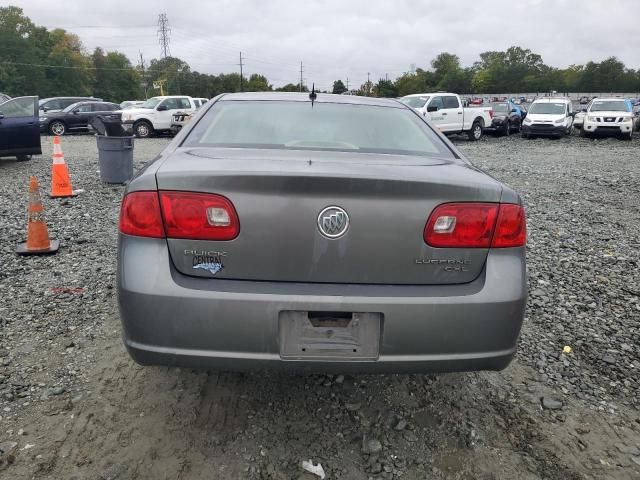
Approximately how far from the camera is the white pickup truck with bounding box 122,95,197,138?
21266 millimetres

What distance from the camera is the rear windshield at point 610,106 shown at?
69.8 feet

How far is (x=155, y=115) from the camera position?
21453mm

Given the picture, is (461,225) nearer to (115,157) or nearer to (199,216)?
(199,216)

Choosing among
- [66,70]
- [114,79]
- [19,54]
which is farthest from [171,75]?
[19,54]

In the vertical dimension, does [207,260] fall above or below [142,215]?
below

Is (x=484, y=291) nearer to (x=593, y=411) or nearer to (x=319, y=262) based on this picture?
(x=319, y=262)

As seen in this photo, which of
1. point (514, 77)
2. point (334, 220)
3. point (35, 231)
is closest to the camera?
point (334, 220)

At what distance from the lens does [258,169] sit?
2.04 m

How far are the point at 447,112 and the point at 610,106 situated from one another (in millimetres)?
7248

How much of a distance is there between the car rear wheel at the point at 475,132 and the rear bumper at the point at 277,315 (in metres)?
20.9

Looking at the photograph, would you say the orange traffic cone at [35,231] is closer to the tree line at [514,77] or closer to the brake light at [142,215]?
the brake light at [142,215]

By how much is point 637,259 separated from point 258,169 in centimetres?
478

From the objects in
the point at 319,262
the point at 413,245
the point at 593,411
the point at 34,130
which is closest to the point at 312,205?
the point at 319,262

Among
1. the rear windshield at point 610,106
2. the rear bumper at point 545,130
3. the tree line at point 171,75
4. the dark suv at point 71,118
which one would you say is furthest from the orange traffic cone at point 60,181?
the tree line at point 171,75
